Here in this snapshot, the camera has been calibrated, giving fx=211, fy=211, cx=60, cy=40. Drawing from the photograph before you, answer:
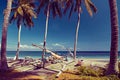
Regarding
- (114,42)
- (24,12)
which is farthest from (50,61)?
(114,42)

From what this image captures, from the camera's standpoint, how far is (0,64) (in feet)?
54.2

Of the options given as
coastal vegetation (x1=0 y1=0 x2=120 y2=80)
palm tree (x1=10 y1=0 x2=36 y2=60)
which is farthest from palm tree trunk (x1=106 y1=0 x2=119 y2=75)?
palm tree (x1=10 y1=0 x2=36 y2=60)

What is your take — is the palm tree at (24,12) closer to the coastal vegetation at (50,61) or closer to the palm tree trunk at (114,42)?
the coastal vegetation at (50,61)

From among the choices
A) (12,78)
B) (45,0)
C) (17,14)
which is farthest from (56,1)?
(12,78)

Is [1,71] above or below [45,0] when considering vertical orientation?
below

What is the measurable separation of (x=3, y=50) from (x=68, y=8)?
47.8ft

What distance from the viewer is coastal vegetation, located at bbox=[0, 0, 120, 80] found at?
42.4 feet

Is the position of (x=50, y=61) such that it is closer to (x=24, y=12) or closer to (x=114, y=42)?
(x=24, y=12)

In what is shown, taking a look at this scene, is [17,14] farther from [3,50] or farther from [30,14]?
[3,50]

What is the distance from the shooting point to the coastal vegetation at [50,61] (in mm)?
12922

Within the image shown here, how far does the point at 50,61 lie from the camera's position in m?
25.3

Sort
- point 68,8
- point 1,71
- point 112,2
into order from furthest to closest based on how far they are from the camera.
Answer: point 68,8 < point 1,71 < point 112,2

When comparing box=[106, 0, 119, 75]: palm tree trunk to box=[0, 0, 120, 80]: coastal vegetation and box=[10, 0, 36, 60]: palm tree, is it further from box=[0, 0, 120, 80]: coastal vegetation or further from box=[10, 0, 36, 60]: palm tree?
box=[10, 0, 36, 60]: palm tree

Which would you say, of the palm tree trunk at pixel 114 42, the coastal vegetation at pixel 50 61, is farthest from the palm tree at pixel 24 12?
the palm tree trunk at pixel 114 42
